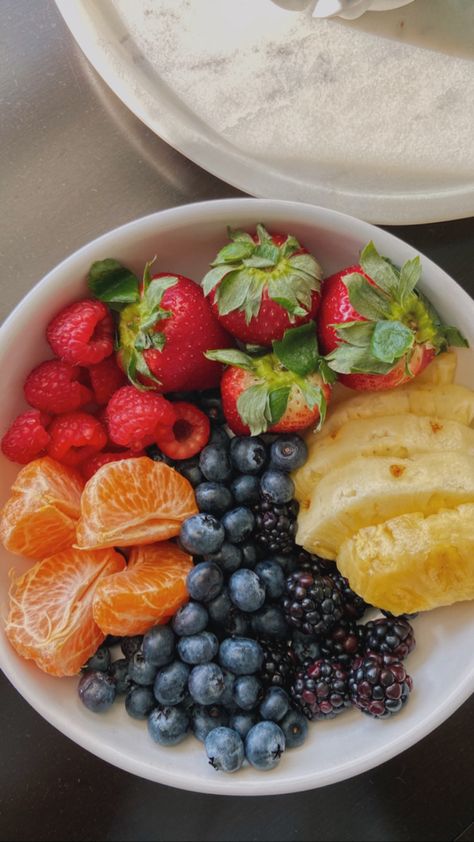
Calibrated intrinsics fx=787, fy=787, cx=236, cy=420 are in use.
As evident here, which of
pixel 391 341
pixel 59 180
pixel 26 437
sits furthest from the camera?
pixel 59 180

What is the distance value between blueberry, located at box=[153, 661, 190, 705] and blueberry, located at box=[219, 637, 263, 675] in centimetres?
6

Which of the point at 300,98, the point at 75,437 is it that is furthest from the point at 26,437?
the point at 300,98

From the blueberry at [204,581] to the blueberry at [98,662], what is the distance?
17cm

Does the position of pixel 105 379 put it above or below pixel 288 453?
above

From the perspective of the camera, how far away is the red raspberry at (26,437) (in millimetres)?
1078

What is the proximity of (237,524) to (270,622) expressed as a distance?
148 millimetres

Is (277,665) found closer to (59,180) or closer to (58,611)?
(58,611)

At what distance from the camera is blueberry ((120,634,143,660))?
3.68 feet

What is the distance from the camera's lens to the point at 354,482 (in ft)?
3.46

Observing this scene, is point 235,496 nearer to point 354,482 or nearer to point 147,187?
point 354,482

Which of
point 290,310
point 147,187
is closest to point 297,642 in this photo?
point 290,310

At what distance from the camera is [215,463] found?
1.10 metres

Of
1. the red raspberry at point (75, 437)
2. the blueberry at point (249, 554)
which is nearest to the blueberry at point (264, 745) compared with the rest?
the blueberry at point (249, 554)

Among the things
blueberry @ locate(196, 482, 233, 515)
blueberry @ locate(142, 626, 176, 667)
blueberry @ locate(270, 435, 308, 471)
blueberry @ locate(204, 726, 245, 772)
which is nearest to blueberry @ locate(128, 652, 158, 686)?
blueberry @ locate(142, 626, 176, 667)
